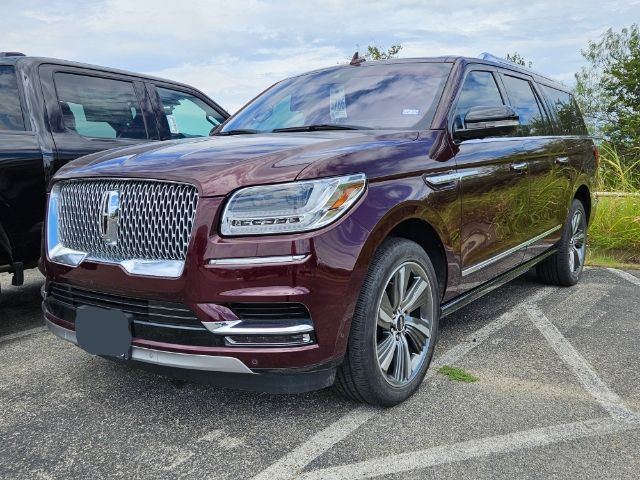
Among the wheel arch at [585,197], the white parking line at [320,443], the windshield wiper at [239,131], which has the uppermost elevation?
the windshield wiper at [239,131]

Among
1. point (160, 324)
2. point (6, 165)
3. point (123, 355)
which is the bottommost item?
point (123, 355)

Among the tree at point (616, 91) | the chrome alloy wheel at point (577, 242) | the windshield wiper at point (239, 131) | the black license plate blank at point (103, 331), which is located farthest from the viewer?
the tree at point (616, 91)

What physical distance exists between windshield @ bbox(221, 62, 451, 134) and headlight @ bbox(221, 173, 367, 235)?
1068 millimetres

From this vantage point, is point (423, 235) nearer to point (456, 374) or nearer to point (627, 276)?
point (456, 374)

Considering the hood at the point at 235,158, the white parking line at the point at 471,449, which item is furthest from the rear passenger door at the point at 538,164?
the white parking line at the point at 471,449

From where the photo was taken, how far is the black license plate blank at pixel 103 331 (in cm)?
253

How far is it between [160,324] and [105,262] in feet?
1.26

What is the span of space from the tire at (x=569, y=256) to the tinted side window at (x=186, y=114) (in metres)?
3.31

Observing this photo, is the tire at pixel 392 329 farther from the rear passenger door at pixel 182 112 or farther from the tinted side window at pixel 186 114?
the tinted side window at pixel 186 114

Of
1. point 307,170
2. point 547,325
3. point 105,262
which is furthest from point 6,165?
point 547,325

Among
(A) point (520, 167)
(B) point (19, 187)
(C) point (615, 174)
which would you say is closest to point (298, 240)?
(A) point (520, 167)

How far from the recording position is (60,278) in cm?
280

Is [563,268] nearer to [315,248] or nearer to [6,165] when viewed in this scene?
[315,248]

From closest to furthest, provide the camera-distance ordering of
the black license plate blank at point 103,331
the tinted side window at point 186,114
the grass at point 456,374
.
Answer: the black license plate blank at point 103,331 → the grass at point 456,374 → the tinted side window at point 186,114
